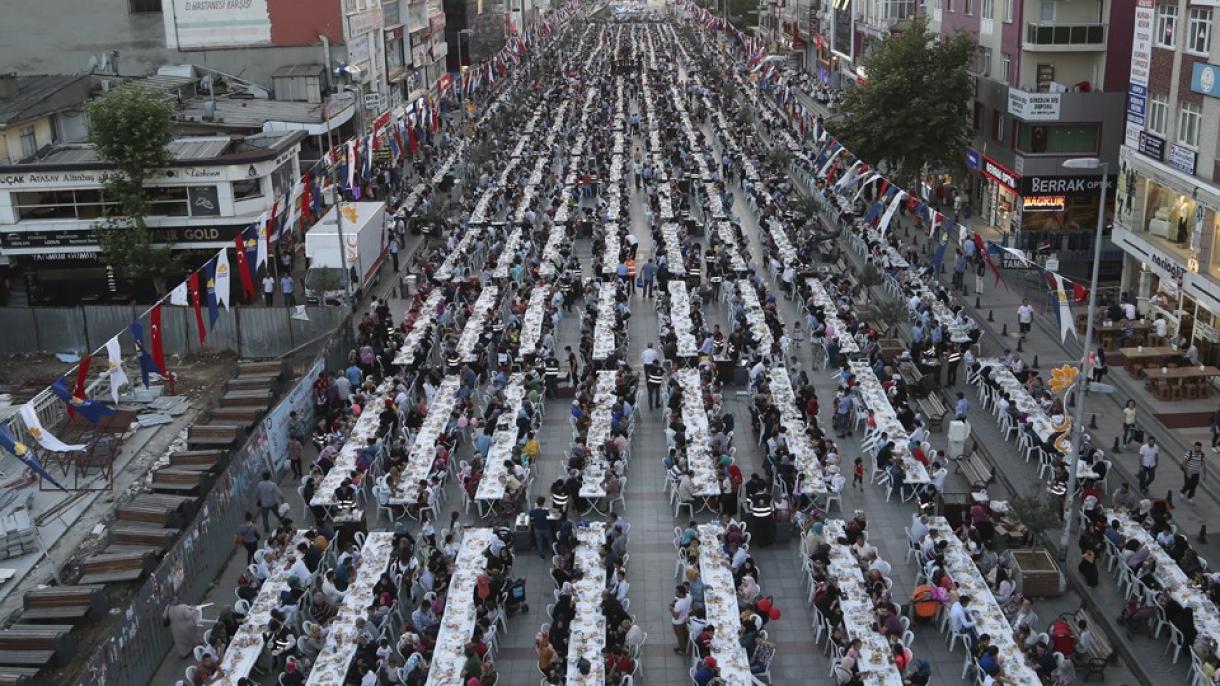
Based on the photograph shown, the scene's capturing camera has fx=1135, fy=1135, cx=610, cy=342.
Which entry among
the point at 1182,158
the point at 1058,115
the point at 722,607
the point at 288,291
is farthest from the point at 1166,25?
the point at 288,291

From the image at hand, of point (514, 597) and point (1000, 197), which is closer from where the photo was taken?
point (514, 597)

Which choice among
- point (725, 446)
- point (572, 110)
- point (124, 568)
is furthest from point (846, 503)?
point (572, 110)

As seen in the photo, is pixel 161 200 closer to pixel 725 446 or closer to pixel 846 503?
pixel 725 446

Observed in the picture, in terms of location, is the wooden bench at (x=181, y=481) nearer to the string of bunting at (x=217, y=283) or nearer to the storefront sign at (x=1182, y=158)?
the string of bunting at (x=217, y=283)

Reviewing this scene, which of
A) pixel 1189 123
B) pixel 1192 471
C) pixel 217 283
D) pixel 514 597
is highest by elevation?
pixel 1189 123

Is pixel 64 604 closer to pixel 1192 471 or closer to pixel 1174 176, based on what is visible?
pixel 1192 471

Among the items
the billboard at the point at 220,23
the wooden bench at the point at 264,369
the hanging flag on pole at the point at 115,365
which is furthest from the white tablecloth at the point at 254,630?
the billboard at the point at 220,23

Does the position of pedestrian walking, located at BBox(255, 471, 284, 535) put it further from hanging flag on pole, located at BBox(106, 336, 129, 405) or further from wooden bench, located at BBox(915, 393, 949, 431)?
wooden bench, located at BBox(915, 393, 949, 431)

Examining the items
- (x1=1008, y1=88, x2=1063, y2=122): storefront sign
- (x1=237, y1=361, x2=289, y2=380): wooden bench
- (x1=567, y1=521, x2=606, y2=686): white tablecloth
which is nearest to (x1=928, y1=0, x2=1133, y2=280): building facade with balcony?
(x1=1008, y1=88, x2=1063, y2=122): storefront sign

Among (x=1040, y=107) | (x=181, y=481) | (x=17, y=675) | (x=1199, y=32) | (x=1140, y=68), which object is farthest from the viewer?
(x=1040, y=107)
